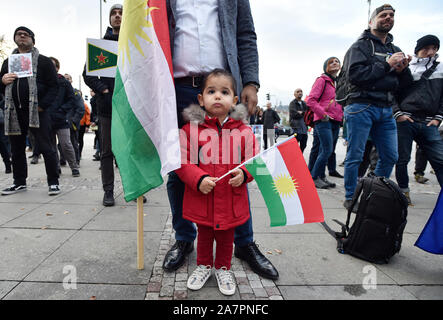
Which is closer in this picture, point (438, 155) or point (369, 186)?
point (369, 186)

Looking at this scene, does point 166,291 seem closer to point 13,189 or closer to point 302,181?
point 302,181

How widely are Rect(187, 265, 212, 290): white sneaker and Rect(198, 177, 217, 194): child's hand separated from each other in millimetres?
582

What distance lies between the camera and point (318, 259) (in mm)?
2127

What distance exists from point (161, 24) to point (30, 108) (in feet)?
10.3

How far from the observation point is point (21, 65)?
12.3 feet

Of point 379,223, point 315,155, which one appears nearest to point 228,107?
point 379,223

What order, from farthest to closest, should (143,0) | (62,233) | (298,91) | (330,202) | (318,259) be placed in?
(298,91) < (330,202) < (62,233) < (318,259) < (143,0)

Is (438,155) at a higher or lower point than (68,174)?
higher

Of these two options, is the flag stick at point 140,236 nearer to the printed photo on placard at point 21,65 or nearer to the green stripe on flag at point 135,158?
the green stripe on flag at point 135,158

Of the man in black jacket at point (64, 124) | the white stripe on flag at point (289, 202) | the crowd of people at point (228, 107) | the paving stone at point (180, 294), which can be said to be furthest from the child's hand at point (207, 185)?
the man in black jacket at point (64, 124)

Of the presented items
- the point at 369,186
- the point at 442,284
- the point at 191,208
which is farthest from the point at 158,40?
the point at 442,284

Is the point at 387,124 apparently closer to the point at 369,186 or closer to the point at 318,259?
the point at 369,186

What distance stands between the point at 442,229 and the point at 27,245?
127 inches

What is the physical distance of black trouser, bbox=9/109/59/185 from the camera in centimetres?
392
